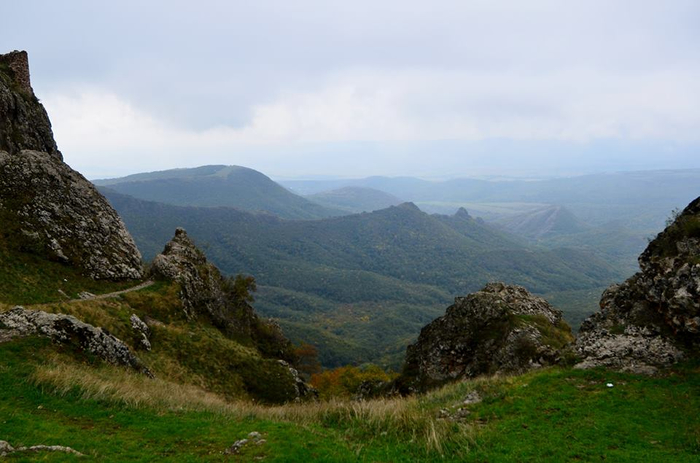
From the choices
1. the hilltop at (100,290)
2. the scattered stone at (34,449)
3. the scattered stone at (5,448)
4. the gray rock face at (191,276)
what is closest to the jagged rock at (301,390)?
the hilltop at (100,290)

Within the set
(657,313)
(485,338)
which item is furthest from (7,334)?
(657,313)

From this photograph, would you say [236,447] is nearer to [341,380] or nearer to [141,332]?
[141,332]

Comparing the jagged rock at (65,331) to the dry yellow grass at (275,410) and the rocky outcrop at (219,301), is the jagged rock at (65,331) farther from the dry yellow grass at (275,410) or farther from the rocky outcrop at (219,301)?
the rocky outcrop at (219,301)

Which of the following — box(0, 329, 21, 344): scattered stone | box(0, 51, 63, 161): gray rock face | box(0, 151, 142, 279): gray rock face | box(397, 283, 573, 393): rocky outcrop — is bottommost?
box(397, 283, 573, 393): rocky outcrop

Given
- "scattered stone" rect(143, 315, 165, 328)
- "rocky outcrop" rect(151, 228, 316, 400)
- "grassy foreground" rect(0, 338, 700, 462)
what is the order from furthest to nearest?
"rocky outcrop" rect(151, 228, 316, 400) → "scattered stone" rect(143, 315, 165, 328) → "grassy foreground" rect(0, 338, 700, 462)

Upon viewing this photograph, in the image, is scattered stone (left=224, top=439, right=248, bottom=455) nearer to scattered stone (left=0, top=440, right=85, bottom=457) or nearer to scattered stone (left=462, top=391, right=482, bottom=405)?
scattered stone (left=0, top=440, right=85, bottom=457)

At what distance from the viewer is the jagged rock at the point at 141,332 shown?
33.5m

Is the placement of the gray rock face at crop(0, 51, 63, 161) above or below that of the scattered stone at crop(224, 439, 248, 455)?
above

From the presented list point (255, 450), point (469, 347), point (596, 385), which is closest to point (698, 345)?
point (596, 385)

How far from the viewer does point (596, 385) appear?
70.7 ft

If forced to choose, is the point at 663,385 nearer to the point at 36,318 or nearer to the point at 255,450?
the point at 255,450

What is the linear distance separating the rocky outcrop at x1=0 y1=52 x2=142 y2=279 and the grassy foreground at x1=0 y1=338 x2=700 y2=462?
2226 cm

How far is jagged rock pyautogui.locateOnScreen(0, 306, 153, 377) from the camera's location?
75.0ft

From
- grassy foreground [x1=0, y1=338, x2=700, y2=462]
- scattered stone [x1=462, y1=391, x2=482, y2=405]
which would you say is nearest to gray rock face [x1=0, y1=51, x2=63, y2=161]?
grassy foreground [x1=0, y1=338, x2=700, y2=462]
